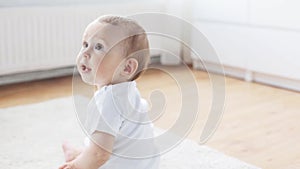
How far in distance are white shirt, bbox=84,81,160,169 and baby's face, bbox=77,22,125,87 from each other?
0.04 meters

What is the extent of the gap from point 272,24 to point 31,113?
1.48 metres

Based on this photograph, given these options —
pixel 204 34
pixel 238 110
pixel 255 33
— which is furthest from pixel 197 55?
pixel 204 34

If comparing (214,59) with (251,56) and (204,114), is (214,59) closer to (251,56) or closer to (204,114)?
(251,56)

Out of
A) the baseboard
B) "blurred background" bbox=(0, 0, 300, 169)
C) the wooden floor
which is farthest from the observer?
the baseboard

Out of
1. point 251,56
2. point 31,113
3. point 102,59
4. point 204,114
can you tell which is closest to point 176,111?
point 204,114

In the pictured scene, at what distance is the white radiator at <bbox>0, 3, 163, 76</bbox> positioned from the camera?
8.27ft

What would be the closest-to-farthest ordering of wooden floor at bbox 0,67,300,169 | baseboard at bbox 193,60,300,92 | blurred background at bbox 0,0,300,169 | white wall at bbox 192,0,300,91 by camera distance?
1. wooden floor at bbox 0,67,300,169
2. blurred background at bbox 0,0,300,169
3. white wall at bbox 192,0,300,91
4. baseboard at bbox 193,60,300,92

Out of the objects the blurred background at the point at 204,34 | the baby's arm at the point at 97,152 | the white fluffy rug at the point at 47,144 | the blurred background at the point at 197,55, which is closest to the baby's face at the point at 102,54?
the baby's arm at the point at 97,152

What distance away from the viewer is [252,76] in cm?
277

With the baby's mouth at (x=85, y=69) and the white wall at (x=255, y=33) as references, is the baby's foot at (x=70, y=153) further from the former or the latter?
the white wall at (x=255, y=33)

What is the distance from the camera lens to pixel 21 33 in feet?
8.39

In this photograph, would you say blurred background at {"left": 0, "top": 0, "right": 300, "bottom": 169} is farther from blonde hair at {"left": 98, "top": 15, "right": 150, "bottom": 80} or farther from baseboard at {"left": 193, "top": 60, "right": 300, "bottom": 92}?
blonde hair at {"left": 98, "top": 15, "right": 150, "bottom": 80}

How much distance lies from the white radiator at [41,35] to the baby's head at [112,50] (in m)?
1.58

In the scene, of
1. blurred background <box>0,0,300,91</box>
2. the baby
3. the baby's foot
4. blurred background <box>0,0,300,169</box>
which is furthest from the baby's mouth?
blurred background <box>0,0,300,91</box>
